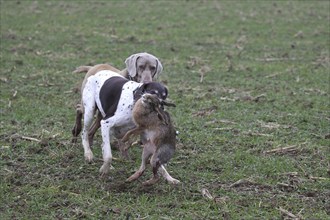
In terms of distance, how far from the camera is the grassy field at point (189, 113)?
20.0 feet

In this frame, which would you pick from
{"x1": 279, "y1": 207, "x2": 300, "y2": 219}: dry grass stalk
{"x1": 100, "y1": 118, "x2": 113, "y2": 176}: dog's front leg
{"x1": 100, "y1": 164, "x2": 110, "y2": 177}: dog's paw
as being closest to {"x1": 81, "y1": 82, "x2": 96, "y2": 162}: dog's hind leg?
{"x1": 100, "y1": 118, "x2": 113, "y2": 176}: dog's front leg

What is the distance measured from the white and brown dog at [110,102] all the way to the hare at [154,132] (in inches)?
8.7

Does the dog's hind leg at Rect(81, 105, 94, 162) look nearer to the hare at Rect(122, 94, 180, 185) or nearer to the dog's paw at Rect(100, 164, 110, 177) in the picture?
the dog's paw at Rect(100, 164, 110, 177)

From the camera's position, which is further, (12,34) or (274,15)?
(274,15)

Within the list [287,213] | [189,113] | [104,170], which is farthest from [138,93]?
[189,113]

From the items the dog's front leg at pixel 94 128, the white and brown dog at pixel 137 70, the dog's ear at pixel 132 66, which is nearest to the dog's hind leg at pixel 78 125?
the white and brown dog at pixel 137 70

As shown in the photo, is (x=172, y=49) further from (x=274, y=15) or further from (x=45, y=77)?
(x=274, y=15)

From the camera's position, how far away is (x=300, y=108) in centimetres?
988

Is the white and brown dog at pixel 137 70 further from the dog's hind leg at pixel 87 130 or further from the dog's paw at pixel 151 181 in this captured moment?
the dog's paw at pixel 151 181

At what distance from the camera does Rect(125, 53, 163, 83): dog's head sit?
8586mm

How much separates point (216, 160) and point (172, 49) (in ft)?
23.3

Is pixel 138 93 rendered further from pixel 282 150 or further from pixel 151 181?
pixel 282 150

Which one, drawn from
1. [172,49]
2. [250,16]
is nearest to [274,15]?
[250,16]

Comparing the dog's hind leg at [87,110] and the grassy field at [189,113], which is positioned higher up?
the dog's hind leg at [87,110]
